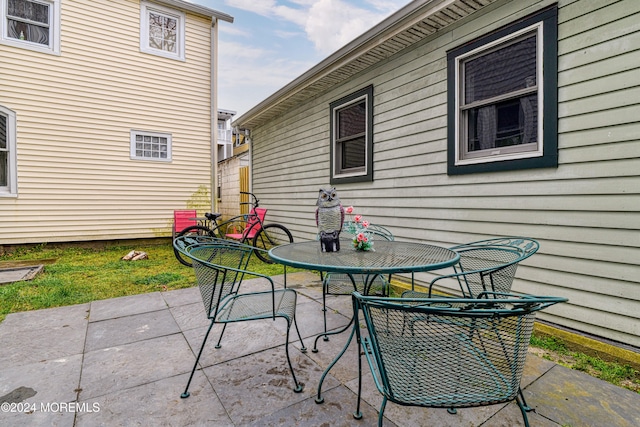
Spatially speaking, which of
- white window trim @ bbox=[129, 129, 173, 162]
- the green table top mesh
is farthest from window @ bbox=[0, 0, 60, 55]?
the green table top mesh

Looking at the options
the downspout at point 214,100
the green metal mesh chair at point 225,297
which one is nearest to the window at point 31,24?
the downspout at point 214,100

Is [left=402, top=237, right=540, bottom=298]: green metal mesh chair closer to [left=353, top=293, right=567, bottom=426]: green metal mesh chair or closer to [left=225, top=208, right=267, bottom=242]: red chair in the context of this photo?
[left=353, top=293, right=567, bottom=426]: green metal mesh chair

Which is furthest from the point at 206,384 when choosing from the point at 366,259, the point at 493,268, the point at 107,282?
the point at 107,282

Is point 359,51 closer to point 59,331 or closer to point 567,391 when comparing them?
point 567,391

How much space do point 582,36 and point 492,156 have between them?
100 cm

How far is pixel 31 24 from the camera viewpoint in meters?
5.87

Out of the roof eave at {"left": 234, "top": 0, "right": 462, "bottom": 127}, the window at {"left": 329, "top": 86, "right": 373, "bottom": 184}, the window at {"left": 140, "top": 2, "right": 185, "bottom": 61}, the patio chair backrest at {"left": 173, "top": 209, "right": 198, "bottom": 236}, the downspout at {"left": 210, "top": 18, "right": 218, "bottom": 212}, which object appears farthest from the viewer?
the downspout at {"left": 210, "top": 18, "right": 218, "bottom": 212}

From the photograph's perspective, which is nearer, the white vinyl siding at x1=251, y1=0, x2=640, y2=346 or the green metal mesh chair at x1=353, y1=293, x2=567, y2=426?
the green metal mesh chair at x1=353, y1=293, x2=567, y2=426

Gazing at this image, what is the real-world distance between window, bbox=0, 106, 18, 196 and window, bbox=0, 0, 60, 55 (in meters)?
1.37

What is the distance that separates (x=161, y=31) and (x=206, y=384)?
7995 mm

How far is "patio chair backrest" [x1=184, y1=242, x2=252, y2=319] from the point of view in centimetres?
166

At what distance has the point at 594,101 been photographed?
2.17 metres

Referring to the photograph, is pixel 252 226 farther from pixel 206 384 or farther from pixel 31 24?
pixel 31 24

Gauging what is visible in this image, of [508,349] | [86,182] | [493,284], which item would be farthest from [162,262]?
[508,349]
